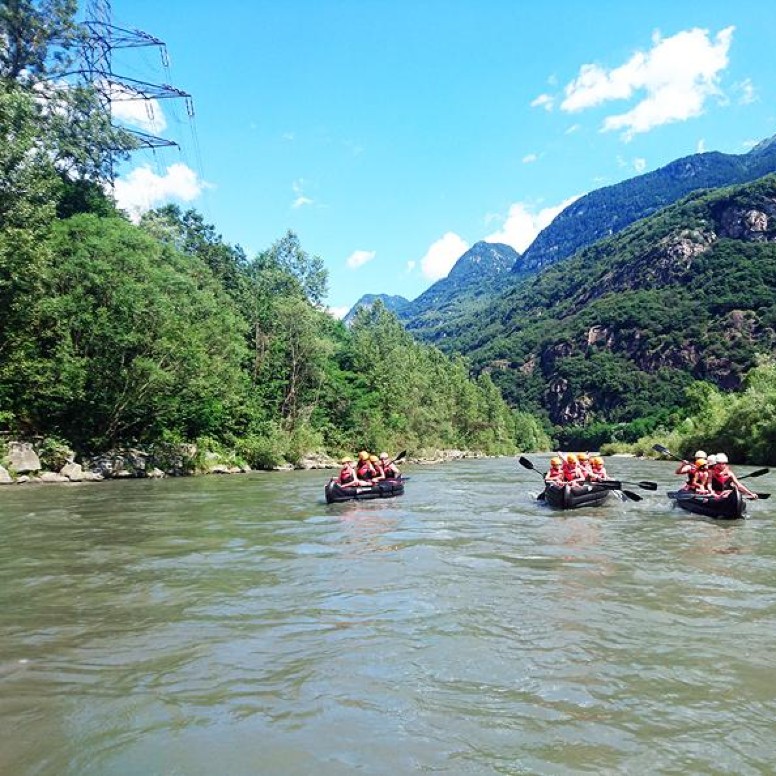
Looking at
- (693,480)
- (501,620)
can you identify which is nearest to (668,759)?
(501,620)

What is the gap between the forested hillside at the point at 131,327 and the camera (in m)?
24.8

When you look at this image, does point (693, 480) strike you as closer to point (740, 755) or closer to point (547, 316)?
point (740, 755)

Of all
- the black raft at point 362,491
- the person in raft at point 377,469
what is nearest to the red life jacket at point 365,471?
the person in raft at point 377,469

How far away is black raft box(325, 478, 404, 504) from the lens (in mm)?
18484

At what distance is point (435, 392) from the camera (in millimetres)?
70438

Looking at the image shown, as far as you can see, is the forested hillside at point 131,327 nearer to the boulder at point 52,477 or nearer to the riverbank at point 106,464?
the riverbank at point 106,464

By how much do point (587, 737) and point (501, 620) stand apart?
2742 mm

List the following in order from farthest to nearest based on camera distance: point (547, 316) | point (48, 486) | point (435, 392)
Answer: point (547, 316)
point (435, 392)
point (48, 486)

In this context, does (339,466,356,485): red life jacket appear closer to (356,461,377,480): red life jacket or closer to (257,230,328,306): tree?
(356,461,377,480): red life jacket

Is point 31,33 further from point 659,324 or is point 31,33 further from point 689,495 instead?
point 659,324

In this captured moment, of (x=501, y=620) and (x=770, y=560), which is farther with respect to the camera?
(x=770, y=560)

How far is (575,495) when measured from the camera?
17188mm

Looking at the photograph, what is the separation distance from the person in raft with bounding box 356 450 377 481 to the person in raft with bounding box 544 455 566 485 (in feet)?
17.6

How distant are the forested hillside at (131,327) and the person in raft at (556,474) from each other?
16.8 metres
